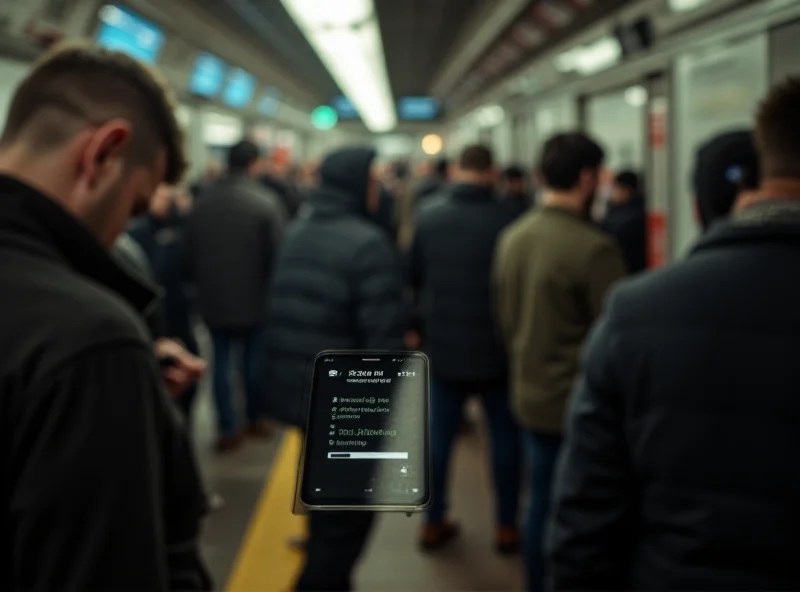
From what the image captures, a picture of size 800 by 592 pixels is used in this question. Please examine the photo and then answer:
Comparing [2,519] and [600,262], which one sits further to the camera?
[600,262]

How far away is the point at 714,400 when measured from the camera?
121 cm

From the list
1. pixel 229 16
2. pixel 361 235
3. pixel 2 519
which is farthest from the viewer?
pixel 229 16

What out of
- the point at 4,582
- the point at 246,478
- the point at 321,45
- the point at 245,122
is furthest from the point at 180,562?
the point at 245,122

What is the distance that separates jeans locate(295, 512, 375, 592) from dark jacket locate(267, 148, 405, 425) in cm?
29

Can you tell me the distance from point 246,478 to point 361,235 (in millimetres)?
2312

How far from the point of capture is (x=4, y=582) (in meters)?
0.80

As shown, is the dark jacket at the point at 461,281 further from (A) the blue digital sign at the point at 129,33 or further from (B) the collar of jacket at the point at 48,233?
(A) the blue digital sign at the point at 129,33

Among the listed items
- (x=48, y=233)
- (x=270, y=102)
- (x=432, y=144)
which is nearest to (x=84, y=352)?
(x=48, y=233)

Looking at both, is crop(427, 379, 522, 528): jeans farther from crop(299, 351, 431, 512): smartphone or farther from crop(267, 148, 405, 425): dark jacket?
crop(299, 351, 431, 512): smartphone

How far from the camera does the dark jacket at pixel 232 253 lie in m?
4.13

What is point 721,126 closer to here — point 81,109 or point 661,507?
point 661,507

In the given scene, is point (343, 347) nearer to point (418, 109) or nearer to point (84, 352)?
point (84, 352)

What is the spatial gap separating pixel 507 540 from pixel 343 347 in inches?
109

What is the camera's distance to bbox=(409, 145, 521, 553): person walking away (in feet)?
9.62
